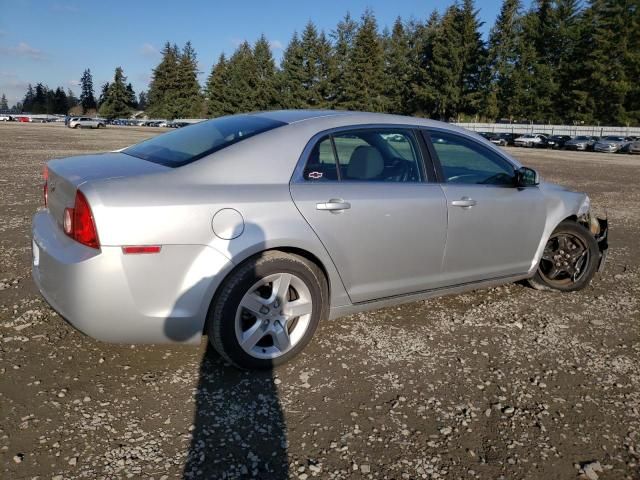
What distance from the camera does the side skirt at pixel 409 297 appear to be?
11.1 ft

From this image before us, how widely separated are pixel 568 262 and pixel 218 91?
8591 cm

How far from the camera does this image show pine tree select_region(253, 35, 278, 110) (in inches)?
2958

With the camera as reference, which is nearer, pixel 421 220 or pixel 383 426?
pixel 383 426

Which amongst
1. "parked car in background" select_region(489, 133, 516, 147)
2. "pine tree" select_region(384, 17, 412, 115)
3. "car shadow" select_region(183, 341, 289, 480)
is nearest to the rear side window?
"car shadow" select_region(183, 341, 289, 480)

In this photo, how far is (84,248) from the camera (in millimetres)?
2637

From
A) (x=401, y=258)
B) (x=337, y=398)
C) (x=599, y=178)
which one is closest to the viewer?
(x=337, y=398)

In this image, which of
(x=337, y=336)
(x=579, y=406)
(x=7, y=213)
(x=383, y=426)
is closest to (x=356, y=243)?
(x=337, y=336)

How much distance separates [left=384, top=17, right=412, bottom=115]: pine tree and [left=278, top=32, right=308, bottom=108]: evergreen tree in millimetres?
13320

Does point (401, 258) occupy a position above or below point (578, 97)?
below

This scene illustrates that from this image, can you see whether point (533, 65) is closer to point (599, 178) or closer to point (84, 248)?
Result: point (599, 178)

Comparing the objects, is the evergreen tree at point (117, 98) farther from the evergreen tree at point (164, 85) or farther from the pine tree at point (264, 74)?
the pine tree at point (264, 74)

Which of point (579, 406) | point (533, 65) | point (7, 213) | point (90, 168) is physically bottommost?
point (579, 406)

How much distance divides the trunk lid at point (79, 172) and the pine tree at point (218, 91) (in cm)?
8272

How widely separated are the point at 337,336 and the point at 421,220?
1.02 metres
